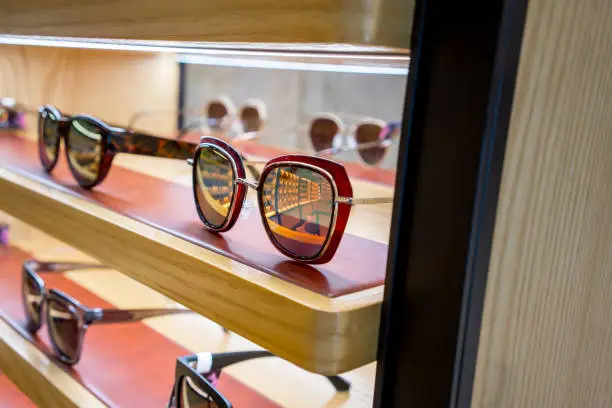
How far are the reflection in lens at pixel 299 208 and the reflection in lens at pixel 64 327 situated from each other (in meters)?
0.43

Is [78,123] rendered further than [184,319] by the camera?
No

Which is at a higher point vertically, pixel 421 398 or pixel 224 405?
pixel 421 398

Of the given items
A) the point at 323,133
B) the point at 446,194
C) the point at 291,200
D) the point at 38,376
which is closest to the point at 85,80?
the point at 323,133

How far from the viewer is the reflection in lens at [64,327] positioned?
30.0 inches

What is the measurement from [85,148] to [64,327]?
25cm

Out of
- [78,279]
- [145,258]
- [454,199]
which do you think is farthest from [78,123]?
[454,199]

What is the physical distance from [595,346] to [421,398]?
0.72 feet

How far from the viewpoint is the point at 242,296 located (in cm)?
41

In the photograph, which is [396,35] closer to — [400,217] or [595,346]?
[400,217]

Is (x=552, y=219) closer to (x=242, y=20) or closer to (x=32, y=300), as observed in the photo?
(x=242, y=20)

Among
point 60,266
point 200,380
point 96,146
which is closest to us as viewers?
point 200,380

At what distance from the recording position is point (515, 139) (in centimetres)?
35

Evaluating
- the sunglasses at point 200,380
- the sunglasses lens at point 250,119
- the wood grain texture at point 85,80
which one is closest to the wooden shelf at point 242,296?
the sunglasses at point 200,380

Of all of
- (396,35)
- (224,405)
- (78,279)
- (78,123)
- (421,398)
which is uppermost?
(396,35)
